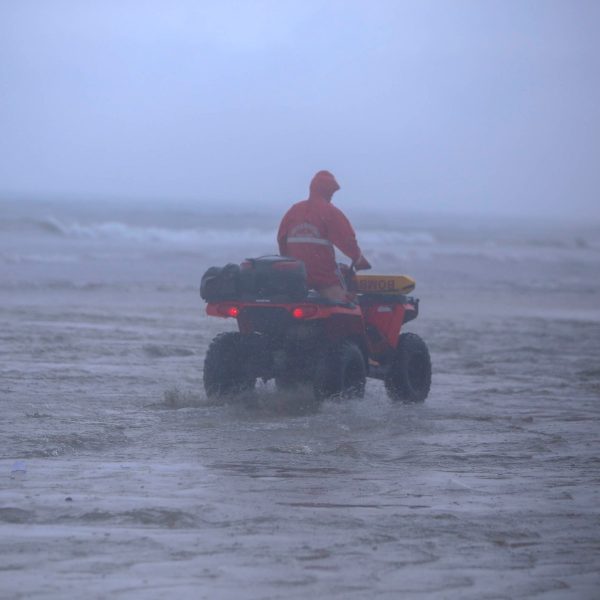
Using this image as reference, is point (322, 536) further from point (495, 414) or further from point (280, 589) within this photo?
point (495, 414)

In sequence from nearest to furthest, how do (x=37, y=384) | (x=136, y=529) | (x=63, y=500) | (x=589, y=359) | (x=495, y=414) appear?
(x=136, y=529) < (x=63, y=500) < (x=495, y=414) < (x=37, y=384) < (x=589, y=359)

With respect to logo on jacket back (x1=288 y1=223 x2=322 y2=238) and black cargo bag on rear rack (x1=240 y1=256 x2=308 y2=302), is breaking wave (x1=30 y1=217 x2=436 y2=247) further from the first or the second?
black cargo bag on rear rack (x1=240 y1=256 x2=308 y2=302)

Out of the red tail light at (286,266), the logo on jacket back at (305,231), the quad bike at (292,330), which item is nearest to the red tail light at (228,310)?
the quad bike at (292,330)

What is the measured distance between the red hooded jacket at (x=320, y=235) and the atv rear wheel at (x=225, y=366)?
2.43 ft

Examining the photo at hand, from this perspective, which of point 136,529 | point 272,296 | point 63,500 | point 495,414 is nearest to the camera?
point 136,529

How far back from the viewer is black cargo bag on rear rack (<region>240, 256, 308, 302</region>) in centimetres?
713

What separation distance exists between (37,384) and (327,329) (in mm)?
2482

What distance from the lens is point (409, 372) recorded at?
8234mm

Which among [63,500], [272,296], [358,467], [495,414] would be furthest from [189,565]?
[495,414]

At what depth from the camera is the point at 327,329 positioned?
7.50 m

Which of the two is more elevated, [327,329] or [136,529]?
[327,329]

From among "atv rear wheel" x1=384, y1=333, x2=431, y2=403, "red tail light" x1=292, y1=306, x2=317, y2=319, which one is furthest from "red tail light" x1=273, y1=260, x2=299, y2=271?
"atv rear wheel" x1=384, y1=333, x2=431, y2=403

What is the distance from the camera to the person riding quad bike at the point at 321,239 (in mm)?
7480

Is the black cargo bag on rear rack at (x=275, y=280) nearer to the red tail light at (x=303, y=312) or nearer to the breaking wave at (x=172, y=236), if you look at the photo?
the red tail light at (x=303, y=312)
